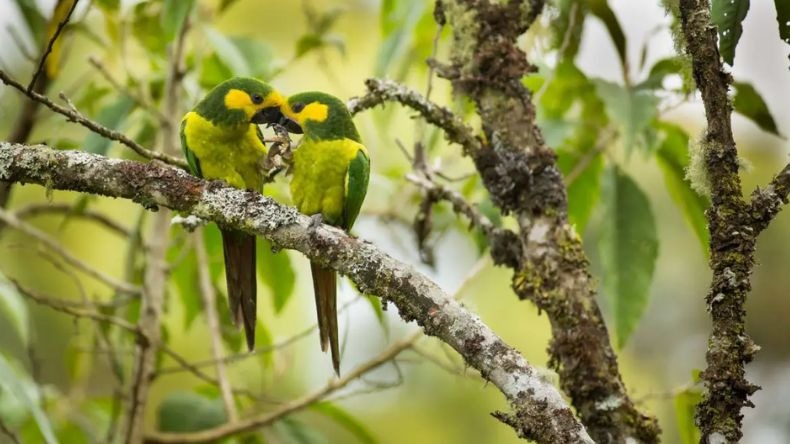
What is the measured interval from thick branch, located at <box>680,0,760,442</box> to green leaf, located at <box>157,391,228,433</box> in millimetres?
2204

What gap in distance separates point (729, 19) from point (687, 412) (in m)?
1.26

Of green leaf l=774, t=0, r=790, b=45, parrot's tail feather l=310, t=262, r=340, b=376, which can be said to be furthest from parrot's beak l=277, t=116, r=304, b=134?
green leaf l=774, t=0, r=790, b=45

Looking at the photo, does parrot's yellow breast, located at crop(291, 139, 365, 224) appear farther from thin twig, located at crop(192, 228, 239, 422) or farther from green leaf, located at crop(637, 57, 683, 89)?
green leaf, located at crop(637, 57, 683, 89)

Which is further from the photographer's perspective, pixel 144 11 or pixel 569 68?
pixel 144 11

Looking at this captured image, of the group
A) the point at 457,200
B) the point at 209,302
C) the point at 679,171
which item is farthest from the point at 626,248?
the point at 209,302

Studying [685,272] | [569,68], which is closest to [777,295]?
[685,272]

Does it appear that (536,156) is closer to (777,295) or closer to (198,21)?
(198,21)

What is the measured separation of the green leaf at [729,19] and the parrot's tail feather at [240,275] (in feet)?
4.87

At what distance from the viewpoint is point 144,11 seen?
3924 mm

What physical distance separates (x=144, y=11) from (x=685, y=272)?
5.21 meters

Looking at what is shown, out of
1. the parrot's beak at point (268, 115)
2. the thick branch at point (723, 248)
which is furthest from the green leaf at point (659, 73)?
the parrot's beak at point (268, 115)

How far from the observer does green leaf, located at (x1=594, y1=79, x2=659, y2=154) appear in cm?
272

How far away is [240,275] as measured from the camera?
2854 millimetres

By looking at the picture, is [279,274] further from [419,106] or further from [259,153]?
[419,106]
